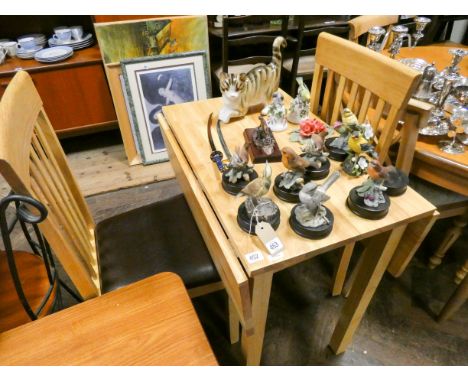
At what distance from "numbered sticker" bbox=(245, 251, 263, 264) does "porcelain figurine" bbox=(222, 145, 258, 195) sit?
20 centimetres

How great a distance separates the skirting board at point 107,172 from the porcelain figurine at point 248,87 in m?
1.08

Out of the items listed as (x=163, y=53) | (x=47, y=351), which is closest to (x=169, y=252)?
(x=47, y=351)

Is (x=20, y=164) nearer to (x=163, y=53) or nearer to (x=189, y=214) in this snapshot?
(x=189, y=214)

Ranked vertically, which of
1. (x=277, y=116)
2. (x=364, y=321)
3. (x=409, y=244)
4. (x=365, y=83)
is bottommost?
(x=364, y=321)

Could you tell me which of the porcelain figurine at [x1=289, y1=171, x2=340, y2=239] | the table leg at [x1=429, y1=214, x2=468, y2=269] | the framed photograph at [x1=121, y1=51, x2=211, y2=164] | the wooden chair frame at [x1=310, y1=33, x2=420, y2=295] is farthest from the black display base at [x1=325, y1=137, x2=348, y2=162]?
the framed photograph at [x1=121, y1=51, x2=211, y2=164]

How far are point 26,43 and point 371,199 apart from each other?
217 cm

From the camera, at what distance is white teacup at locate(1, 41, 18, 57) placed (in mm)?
1897

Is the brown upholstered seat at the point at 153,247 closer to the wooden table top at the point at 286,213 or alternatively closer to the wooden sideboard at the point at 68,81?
the wooden table top at the point at 286,213

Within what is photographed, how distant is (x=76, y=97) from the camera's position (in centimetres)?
199

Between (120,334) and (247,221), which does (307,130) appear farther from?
(120,334)

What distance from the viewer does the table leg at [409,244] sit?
108cm

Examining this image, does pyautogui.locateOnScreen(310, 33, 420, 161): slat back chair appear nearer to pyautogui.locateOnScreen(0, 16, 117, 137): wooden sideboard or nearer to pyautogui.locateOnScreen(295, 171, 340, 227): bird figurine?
pyautogui.locateOnScreen(295, 171, 340, 227): bird figurine

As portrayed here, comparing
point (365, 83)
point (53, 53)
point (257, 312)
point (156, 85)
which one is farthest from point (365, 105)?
point (53, 53)

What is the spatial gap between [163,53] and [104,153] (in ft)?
2.85
